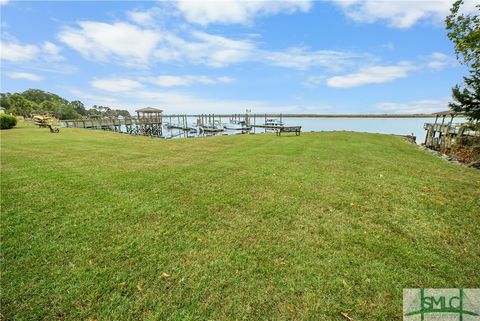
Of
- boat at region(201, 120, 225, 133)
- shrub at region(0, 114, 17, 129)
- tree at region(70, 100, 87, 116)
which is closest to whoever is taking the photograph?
shrub at region(0, 114, 17, 129)

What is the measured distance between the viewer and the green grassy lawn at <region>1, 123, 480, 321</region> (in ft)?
9.62

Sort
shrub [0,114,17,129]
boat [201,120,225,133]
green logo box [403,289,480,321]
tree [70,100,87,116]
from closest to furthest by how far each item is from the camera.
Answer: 1. green logo box [403,289,480,321]
2. shrub [0,114,17,129]
3. boat [201,120,225,133]
4. tree [70,100,87,116]

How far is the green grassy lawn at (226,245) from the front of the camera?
2.93 m

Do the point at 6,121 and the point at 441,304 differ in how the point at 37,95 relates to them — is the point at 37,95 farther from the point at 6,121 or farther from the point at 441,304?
the point at 441,304

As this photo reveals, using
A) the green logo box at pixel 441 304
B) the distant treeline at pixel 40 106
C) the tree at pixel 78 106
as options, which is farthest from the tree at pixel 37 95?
the green logo box at pixel 441 304

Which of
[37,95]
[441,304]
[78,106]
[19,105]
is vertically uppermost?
[37,95]

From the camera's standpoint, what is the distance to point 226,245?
4.14 m

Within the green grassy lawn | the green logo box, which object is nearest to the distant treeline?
the green grassy lawn

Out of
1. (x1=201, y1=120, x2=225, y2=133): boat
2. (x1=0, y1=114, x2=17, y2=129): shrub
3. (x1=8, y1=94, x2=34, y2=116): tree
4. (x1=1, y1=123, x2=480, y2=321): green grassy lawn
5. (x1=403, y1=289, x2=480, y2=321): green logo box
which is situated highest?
(x1=8, y1=94, x2=34, y2=116): tree

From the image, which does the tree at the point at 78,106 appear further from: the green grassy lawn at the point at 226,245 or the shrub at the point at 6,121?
the green grassy lawn at the point at 226,245

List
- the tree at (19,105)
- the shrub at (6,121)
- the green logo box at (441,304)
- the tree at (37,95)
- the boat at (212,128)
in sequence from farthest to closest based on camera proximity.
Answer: the tree at (37,95), the tree at (19,105), the boat at (212,128), the shrub at (6,121), the green logo box at (441,304)

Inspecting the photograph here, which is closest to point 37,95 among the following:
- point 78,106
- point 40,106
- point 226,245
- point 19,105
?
point 78,106

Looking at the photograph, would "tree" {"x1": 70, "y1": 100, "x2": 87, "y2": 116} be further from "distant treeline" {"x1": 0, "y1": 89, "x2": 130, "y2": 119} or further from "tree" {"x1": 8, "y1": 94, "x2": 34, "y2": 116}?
"tree" {"x1": 8, "y1": 94, "x2": 34, "y2": 116}

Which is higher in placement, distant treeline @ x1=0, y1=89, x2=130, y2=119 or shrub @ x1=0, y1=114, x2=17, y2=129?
distant treeline @ x1=0, y1=89, x2=130, y2=119
